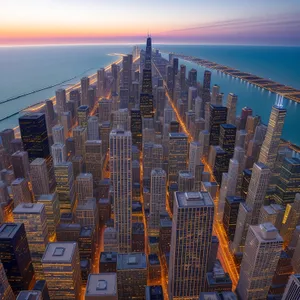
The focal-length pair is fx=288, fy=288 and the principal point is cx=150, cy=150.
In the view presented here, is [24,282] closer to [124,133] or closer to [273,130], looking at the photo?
[124,133]

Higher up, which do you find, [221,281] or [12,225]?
[12,225]

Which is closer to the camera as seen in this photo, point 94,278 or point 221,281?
point 94,278

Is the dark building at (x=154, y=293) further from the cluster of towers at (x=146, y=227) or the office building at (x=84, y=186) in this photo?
the office building at (x=84, y=186)

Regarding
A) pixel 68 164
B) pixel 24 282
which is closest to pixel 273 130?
pixel 68 164

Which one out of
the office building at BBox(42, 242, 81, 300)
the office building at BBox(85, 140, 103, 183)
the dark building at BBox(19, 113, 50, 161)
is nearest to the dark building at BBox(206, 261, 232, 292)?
the office building at BBox(42, 242, 81, 300)

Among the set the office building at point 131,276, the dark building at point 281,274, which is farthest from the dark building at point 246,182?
the office building at point 131,276

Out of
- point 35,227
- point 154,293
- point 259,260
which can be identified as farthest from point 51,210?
point 259,260
